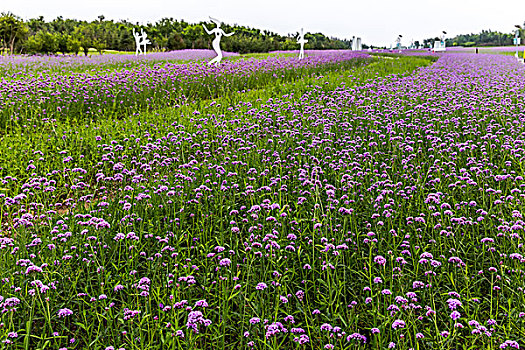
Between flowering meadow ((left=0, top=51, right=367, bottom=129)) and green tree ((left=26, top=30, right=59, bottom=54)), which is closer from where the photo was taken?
flowering meadow ((left=0, top=51, right=367, bottom=129))

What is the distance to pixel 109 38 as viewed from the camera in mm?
44625

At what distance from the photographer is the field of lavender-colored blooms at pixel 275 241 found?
287 centimetres

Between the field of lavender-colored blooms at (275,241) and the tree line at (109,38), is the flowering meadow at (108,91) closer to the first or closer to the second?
the field of lavender-colored blooms at (275,241)

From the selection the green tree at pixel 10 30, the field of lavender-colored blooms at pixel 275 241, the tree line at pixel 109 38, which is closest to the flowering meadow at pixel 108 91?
the field of lavender-colored blooms at pixel 275 241

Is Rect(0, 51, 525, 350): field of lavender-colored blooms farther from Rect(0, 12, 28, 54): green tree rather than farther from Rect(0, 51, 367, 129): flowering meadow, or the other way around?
Rect(0, 12, 28, 54): green tree

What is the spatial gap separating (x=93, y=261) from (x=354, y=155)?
11.1 ft

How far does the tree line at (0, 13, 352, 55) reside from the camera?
35.1 m

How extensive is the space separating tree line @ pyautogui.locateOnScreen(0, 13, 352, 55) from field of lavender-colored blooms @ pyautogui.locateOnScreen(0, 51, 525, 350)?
31.5m

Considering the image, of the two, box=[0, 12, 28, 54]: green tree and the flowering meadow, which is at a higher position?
box=[0, 12, 28, 54]: green tree

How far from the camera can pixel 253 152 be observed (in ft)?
18.7

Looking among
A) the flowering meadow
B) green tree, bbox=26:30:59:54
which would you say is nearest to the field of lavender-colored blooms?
the flowering meadow

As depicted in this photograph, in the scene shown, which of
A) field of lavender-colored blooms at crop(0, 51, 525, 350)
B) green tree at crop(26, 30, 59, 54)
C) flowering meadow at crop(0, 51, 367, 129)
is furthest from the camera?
green tree at crop(26, 30, 59, 54)

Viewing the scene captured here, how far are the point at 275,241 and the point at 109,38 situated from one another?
153 ft

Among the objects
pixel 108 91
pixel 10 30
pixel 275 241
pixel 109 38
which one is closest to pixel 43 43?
pixel 10 30
